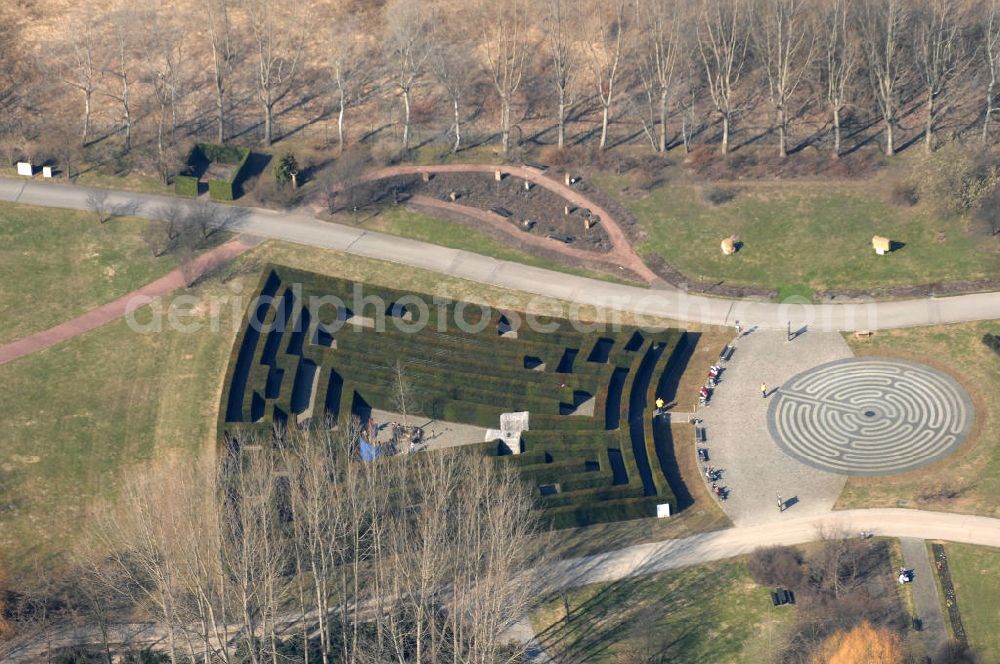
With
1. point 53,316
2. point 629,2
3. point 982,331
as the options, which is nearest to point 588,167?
point 629,2

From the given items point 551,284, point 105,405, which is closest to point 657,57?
point 551,284

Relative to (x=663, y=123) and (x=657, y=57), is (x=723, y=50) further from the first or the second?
(x=663, y=123)

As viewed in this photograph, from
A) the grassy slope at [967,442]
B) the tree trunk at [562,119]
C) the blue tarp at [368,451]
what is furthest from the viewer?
the tree trunk at [562,119]

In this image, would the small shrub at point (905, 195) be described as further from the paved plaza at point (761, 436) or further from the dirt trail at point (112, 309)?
the dirt trail at point (112, 309)

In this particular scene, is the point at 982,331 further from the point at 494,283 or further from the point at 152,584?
the point at 152,584

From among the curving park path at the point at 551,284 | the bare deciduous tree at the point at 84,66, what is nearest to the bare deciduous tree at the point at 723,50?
the curving park path at the point at 551,284

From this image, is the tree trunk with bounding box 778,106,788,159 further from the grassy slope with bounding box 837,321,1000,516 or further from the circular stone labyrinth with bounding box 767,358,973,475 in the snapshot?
the circular stone labyrinth with bounding box 767,358,973,475
